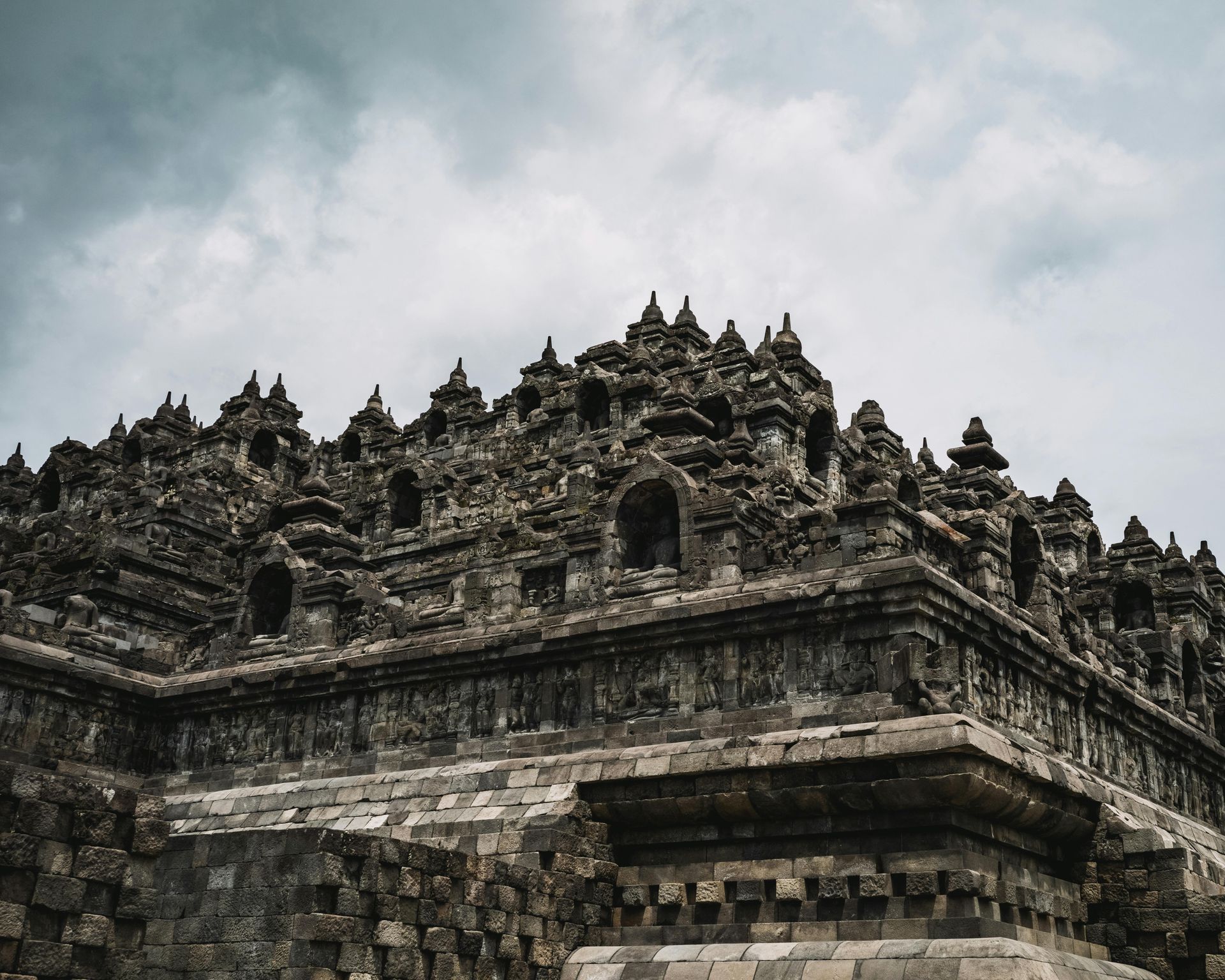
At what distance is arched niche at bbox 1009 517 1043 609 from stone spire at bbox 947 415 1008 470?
687 cm

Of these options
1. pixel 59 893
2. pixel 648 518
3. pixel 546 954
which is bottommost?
pixel 546 954

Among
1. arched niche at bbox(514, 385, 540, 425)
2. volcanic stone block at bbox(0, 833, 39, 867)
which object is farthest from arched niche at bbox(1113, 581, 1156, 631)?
volcanic stone block at bbox(0, 833, 39, 867)

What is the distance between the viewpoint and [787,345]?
34.5 meters

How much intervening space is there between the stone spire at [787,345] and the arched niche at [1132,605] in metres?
10.5

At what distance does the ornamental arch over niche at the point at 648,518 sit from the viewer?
21.8 m

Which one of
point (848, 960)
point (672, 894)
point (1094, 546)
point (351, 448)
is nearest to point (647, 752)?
point (672, 894)

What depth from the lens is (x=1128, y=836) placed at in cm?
1934

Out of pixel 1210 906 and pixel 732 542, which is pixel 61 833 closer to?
pixel 732 542

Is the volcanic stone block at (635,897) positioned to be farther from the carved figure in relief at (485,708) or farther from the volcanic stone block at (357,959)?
the volcanic stone block at (357,959)

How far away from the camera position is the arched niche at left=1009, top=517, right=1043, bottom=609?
77.3ft

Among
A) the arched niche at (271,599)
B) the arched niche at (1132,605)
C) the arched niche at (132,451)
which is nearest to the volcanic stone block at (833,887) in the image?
the arched niche at (271,599)

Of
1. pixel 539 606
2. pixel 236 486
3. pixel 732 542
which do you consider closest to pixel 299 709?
pixel 539 606

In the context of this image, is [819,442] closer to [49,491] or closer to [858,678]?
[858,678]

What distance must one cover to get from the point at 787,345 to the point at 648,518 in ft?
43.1
